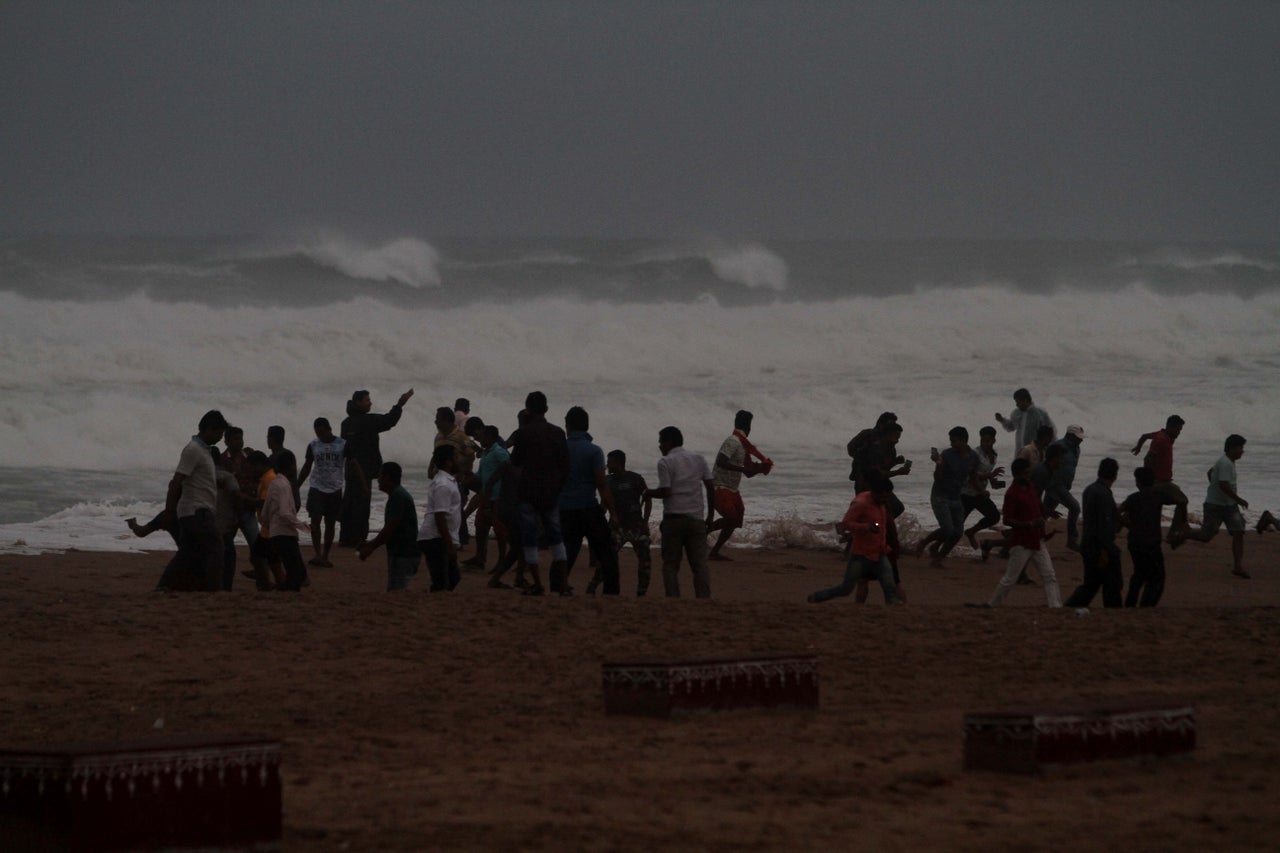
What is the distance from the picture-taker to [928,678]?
853 cm

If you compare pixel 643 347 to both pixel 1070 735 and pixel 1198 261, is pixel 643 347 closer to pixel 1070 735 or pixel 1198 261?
pixel 1198 261

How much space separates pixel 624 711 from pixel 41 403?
24.5 meters

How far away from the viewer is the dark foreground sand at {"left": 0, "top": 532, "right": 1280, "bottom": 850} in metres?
5.44

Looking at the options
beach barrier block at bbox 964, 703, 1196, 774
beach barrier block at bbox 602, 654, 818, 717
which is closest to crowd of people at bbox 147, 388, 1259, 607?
beach barrier block at bbox 602, 654, 818, 717

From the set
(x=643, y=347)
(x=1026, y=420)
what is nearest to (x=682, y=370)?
(x=643, y=347)

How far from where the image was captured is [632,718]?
7449mm

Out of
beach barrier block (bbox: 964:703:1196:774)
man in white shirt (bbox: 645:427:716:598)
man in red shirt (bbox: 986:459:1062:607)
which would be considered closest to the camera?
beach barrier block (bbox: 964:703:1196:774)

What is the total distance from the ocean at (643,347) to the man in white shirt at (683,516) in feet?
19.1

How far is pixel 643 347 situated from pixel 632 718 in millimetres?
35727

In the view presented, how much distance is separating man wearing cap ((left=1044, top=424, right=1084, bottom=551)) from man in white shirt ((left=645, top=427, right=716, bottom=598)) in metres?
3.69

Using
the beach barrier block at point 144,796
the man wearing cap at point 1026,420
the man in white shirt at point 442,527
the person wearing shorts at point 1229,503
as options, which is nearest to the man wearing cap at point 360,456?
the man in white shirt at point 442,527

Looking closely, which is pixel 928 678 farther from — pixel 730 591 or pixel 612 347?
pixel 612 347

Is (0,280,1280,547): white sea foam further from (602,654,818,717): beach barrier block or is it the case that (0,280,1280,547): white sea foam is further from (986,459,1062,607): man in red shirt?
(602,654,818,717): beach barrier block

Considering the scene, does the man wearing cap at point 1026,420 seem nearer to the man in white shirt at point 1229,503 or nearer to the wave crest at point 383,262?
the man in white shirt at point 1229,503
